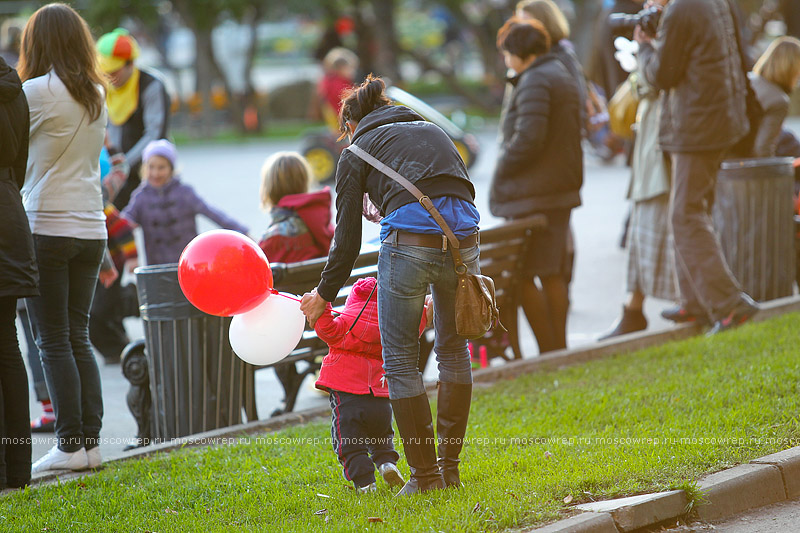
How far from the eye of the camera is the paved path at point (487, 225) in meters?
7.06

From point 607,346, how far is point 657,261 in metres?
0.98

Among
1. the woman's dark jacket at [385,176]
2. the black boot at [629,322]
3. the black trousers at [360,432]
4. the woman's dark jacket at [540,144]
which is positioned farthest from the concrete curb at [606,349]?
the woman's dark jacket at [385,176]

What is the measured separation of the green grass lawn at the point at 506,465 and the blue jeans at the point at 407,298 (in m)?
0.50

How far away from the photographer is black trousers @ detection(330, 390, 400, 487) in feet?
14.6

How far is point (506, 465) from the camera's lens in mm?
4695

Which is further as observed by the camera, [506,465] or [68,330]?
[68,330]

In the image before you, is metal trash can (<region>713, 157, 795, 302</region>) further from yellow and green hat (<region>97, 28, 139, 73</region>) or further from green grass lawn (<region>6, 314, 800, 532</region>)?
yellow and green hat (<region>97, 28, 139, 73</region>)

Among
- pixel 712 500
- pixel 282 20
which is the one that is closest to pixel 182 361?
pixel 712 500

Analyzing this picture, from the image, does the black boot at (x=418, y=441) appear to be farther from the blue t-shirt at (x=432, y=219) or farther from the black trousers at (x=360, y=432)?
the blue t-shirt at (x=432, y=219)

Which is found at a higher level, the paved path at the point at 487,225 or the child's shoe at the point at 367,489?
the child's shoe at the point at 367,489

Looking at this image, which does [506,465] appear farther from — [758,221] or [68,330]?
[758,221]

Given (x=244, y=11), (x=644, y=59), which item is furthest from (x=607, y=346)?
(x=244, y=11)

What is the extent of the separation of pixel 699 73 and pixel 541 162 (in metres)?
1.19

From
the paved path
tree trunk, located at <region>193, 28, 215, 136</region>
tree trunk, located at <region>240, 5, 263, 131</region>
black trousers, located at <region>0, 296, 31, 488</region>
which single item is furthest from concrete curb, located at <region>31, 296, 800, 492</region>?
tree trunk, located at <region>193, 28, 215, 136</region>
